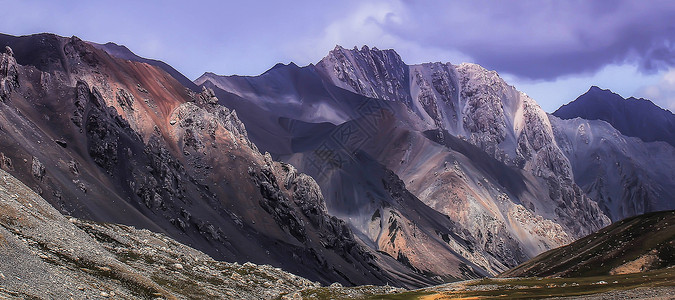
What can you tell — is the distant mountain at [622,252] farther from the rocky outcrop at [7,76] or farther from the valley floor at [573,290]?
the rocky outcrop at [7,76]

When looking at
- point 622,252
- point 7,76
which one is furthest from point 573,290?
point 7,76

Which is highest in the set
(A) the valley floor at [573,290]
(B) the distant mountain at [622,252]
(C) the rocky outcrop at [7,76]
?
(C) the rocky outcrop at [7,76]

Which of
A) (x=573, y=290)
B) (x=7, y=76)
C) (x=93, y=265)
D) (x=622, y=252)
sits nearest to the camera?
(x=93, y=265)

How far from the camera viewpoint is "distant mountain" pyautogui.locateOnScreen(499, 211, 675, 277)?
12456 cm

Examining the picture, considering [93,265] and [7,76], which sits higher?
[7,76]

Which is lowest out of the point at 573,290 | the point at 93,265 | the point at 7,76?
the point at 573,290

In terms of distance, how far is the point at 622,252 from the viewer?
439 feet

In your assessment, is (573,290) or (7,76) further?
(7,76)

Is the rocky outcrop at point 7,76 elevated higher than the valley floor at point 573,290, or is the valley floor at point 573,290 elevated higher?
the rocky outcrop at point 7,76

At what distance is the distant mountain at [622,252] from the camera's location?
125 metres

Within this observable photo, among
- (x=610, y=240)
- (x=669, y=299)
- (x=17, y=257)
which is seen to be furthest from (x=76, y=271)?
(x=610, y=240)

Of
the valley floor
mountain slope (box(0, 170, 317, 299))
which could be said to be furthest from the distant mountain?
mountain slope (box(0, 170, 317, 299))

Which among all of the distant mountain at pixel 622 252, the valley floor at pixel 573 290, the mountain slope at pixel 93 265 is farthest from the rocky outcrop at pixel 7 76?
the distant mountain at pixel 622 252

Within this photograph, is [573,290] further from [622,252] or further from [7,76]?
[7,76]
